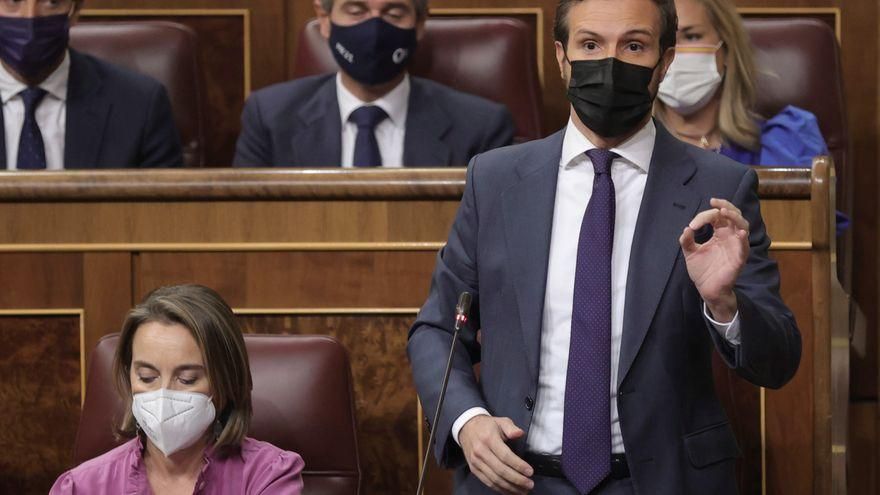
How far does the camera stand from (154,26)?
2438mm

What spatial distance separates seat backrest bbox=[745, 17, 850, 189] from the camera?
234 centimetres

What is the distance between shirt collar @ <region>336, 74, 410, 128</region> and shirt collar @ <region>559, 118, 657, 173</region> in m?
0.92

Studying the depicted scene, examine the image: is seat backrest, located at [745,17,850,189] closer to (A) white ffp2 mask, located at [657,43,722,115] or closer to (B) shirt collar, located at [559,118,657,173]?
(A) white ffp2 mask, located at [657,43,722,115]

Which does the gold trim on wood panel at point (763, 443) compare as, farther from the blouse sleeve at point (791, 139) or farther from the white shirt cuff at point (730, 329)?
the blouse sleeve at point (791, 139)

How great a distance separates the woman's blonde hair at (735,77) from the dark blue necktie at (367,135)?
506 mm

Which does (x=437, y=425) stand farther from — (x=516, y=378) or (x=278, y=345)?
(x=278, y=345)

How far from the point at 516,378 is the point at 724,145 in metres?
1.03

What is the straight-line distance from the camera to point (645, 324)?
4.05ft

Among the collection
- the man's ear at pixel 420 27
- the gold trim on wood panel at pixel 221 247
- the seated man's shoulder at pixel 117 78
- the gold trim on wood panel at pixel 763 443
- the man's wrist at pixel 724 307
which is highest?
the man's ear at pixel 420 27

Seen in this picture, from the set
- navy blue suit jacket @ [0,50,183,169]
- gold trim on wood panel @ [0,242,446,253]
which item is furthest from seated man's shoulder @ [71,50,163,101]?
gold trim on wood panel @ [0,242,446,253]

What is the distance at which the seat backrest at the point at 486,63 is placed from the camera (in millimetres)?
2346

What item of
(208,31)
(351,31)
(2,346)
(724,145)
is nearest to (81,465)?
(2,346)

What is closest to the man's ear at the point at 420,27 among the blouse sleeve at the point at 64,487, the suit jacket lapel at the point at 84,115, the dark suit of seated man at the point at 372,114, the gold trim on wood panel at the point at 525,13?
the dark suit of seated man at the point at 372,114

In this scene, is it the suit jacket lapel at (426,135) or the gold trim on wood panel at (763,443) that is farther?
the suit jacket lapel at (426,135)
